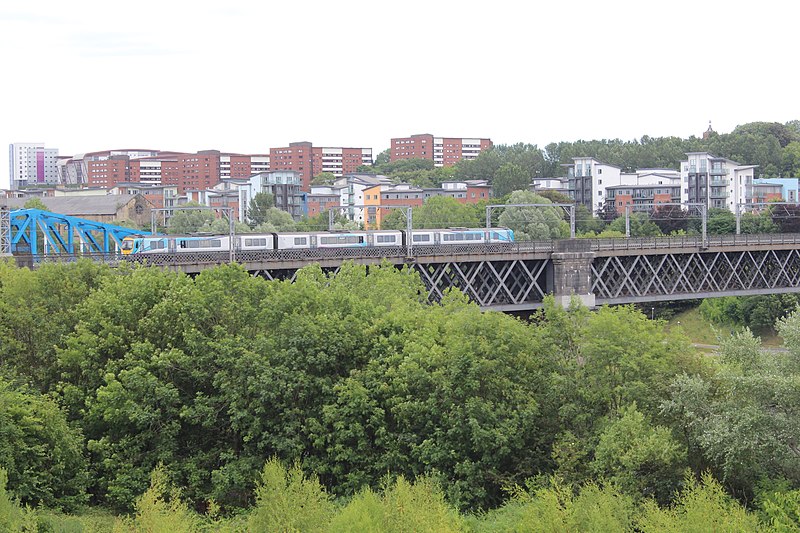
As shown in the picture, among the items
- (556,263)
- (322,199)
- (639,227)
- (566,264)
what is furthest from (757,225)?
(322,199)

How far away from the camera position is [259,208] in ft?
394

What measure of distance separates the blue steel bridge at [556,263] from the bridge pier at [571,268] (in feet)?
0.18

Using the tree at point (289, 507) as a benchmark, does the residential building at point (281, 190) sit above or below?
above

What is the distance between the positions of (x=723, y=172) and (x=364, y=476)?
98578 mm

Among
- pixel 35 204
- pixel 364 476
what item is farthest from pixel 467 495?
pixel 35 204

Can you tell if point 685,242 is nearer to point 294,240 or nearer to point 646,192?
point 294,240

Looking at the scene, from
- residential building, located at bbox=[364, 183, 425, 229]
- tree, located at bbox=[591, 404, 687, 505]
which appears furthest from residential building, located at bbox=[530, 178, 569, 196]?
tree, located at bbox=[591, 404, 687, 505]

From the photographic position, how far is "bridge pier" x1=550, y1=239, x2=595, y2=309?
5425 centimetres

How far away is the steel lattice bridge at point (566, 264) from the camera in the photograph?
165 ft

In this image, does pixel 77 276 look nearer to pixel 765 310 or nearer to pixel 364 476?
pixel 364 476

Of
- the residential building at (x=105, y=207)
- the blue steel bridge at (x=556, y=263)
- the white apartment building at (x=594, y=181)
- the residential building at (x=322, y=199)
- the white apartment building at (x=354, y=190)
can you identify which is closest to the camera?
the blue steel bridge at (x=556, y=263)

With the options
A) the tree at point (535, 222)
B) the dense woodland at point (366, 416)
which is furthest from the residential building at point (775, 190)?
the dense woodland at point (366, 416)

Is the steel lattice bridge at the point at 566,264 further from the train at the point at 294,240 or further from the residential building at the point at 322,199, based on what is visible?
the residential building at the point at 322,199

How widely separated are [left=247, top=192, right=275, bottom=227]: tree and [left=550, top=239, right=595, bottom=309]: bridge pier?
218 ft
